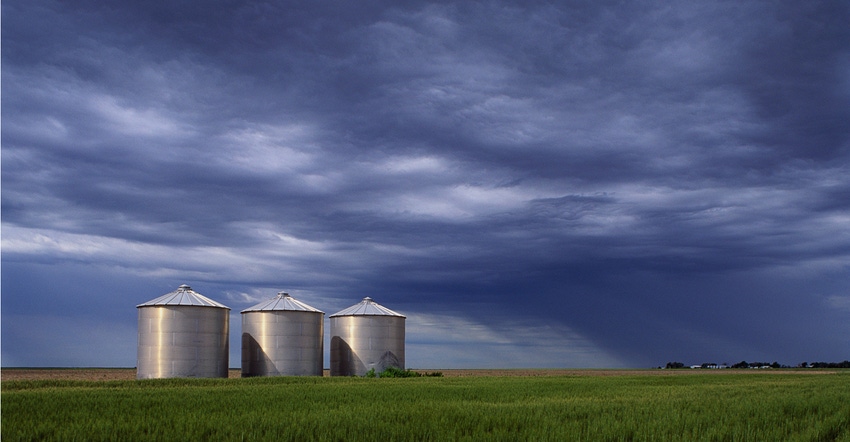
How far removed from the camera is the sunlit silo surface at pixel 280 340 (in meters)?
65.3

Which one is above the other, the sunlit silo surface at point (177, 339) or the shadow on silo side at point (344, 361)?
the sunlit silo surface at point (177, 339)

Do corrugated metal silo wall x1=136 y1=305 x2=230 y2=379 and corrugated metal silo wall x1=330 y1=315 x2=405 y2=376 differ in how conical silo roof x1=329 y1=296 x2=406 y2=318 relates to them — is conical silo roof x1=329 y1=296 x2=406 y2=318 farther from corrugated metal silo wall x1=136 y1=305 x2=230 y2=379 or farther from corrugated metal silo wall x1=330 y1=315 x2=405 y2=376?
corrugated metal silo wall x1=136 y1=305 x2=230 y2=379

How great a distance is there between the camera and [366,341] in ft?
235

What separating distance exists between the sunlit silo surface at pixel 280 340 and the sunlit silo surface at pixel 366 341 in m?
5.02

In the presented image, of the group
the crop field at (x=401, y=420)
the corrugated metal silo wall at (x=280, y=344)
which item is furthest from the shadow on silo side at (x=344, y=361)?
the crop field at (x=401, y=420)

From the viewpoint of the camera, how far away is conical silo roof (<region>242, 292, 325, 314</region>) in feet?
219

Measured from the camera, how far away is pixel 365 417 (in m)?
23.9

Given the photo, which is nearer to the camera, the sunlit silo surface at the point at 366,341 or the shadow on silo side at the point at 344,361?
the shadow on silo side at the point at 344,361

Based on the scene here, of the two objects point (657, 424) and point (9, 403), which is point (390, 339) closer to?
point (9, 403)

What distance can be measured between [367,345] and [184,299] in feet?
63.2

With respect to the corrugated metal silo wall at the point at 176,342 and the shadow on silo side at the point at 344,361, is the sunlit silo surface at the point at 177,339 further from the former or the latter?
the shadow on silo side at the point at 344,361

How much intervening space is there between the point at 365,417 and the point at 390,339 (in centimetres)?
4876

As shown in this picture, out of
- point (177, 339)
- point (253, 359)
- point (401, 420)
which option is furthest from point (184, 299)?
point (401, 420)

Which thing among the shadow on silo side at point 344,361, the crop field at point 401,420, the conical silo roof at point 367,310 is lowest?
the shadow on silo side at point 344,361
